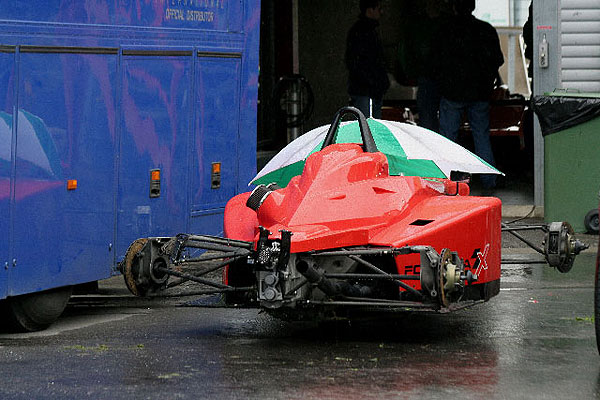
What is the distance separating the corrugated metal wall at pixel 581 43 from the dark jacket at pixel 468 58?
72.3 inches

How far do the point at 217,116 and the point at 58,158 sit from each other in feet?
7.20

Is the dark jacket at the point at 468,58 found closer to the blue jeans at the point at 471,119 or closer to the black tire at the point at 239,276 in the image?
the blue jeans at the point at 471,119

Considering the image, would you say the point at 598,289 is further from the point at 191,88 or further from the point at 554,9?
the point at 554,9

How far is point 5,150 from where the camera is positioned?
29.3 feet

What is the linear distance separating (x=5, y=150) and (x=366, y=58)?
10.6 metres

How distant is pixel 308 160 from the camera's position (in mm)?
9078

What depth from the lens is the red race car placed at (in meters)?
8.01

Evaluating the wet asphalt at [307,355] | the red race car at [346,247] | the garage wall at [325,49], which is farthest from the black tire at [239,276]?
the garage wall at [325,49]

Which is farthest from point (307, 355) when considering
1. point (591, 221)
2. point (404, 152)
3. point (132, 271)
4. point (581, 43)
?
point (581, 43)

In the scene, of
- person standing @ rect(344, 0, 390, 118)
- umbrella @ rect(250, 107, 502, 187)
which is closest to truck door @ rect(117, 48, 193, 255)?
umbrella @ rect(250, 107, 502, 187)

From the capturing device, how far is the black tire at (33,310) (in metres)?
9.45

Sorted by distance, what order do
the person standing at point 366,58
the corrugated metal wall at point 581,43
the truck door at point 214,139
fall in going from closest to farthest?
the truck door at point 214,139
the corrugated metal wall at point 581,43
the person standing at point 366,58

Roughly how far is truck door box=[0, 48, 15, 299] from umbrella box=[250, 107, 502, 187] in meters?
2.21

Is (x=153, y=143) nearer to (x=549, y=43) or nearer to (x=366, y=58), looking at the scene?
(x=549, y=43)
